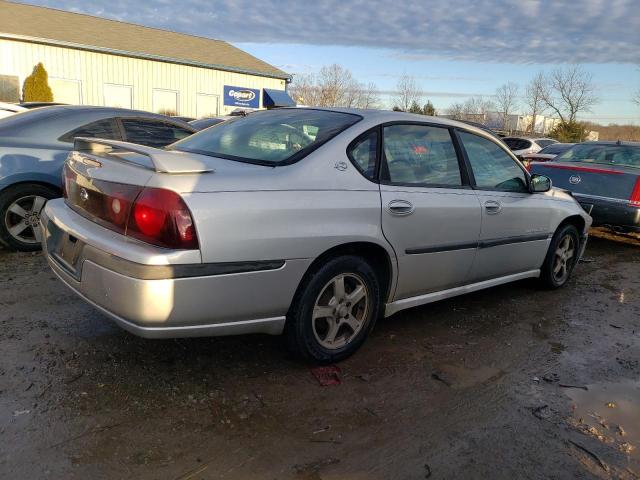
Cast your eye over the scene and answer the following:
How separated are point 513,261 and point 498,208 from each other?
610mm

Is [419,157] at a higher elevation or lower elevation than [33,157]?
higher

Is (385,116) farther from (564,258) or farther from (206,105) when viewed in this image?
(206,105)

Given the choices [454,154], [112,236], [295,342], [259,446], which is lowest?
[259,446]

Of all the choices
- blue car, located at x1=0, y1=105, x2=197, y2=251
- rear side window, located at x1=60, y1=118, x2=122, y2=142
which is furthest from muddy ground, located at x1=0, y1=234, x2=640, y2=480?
rear side window, located at x1=60, y1=118, x2=122, y2=142

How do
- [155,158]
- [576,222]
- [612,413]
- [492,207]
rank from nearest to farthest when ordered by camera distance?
1. [155,158]
2. [612,413]
3. [492,207]
4. [576,222]

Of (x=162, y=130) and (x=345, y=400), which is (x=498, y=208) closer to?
(x=345, y=400)

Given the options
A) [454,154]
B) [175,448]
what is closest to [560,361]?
[454,154]

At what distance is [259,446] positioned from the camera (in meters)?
2.54

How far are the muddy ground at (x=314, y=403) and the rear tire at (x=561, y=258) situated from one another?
35.4 inches

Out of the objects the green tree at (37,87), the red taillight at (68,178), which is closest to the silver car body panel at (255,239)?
the red taillight at (68,178)

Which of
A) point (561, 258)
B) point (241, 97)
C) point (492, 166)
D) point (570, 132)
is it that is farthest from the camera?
point (570, 132)

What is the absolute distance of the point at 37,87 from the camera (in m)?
20.1

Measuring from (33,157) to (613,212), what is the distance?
22.4ft

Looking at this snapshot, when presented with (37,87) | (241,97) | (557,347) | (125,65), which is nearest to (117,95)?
(125,65)
